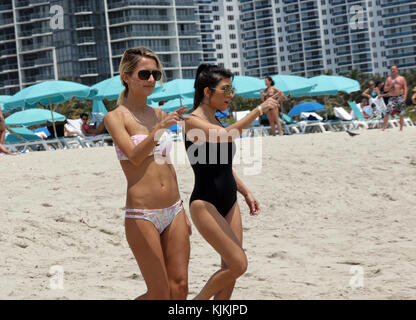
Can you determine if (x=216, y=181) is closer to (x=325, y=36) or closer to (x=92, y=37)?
(x=92, y=37)

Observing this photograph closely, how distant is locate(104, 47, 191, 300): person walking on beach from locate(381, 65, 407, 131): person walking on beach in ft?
34.8

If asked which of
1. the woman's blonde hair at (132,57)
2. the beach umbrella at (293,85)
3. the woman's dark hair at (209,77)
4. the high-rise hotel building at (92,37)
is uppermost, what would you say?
the high-rise hotel building at (92,37)

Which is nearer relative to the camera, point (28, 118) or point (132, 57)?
point (132, 57)

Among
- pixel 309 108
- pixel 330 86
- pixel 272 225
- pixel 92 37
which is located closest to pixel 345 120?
pixel 309 108

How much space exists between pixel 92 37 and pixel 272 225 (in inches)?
3175

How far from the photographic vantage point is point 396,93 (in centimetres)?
1313

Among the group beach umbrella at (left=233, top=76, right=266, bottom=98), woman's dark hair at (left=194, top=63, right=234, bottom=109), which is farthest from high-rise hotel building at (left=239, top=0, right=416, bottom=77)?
woman's dark hair at (left=194, top=63, right=234, bottom=109)

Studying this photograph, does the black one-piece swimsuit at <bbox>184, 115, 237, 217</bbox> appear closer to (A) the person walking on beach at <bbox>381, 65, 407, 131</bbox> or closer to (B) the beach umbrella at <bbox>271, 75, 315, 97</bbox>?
(A) the person walking on beach at <bbox>381, 65, 407, 131</bbox>

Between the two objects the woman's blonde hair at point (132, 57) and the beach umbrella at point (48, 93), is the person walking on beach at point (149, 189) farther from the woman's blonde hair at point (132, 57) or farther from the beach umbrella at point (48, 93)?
the beach umbrella at point (48, 93)

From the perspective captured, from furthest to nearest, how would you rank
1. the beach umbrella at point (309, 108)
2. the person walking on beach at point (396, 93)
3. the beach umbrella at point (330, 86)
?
the beach umbrella at point (330, 86) < the beach umbrella at point (309, 108) < the person walking on beach at point (396, 93)

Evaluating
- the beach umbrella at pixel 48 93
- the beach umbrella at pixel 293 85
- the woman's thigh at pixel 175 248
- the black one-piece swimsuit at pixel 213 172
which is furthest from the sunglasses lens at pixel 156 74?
the beach umbrella at pixel 293 85

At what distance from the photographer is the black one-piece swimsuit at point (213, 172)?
136 inches

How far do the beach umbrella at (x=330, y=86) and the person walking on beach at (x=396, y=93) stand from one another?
26.0 ft

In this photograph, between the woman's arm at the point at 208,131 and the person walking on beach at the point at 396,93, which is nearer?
the woman's arm at the point at 208,131
